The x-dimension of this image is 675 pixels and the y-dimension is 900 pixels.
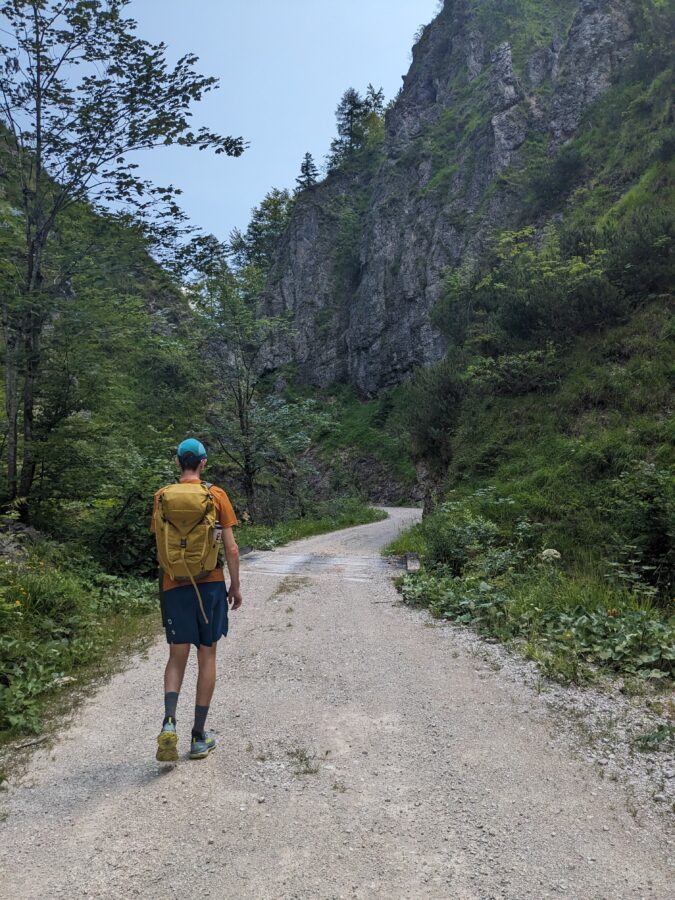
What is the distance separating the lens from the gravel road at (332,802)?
7.12 feet

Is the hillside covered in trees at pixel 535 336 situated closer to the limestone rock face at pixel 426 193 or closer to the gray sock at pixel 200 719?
the limestone rock face at pixel 426 193

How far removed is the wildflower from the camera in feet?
23.7

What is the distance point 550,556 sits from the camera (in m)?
7.48

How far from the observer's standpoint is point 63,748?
3.45 meters

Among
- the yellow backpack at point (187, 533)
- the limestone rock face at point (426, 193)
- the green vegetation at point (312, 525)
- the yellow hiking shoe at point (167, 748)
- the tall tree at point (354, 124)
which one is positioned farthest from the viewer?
the tall tree at point (354, 124)

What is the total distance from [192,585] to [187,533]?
35cm

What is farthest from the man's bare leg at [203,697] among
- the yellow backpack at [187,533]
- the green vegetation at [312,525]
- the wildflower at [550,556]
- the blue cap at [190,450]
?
the green vegetation at [312,525]

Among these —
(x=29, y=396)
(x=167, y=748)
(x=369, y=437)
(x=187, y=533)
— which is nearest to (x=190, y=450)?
(x=187, y=533)

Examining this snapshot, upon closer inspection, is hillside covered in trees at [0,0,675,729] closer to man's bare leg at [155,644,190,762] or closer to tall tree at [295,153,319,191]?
man's bare leg at [155,644,190,762]

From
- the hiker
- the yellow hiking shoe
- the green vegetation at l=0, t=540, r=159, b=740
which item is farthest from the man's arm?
the green vegetation at l=0, t=540, r=159, b=740

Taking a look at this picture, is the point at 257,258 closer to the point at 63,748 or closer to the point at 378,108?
the point at 378,108

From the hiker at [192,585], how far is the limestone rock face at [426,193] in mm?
29664

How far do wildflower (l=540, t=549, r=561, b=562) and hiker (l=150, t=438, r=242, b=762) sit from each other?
5277 mm

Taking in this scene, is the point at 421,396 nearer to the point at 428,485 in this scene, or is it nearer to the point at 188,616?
the point at 428,485
